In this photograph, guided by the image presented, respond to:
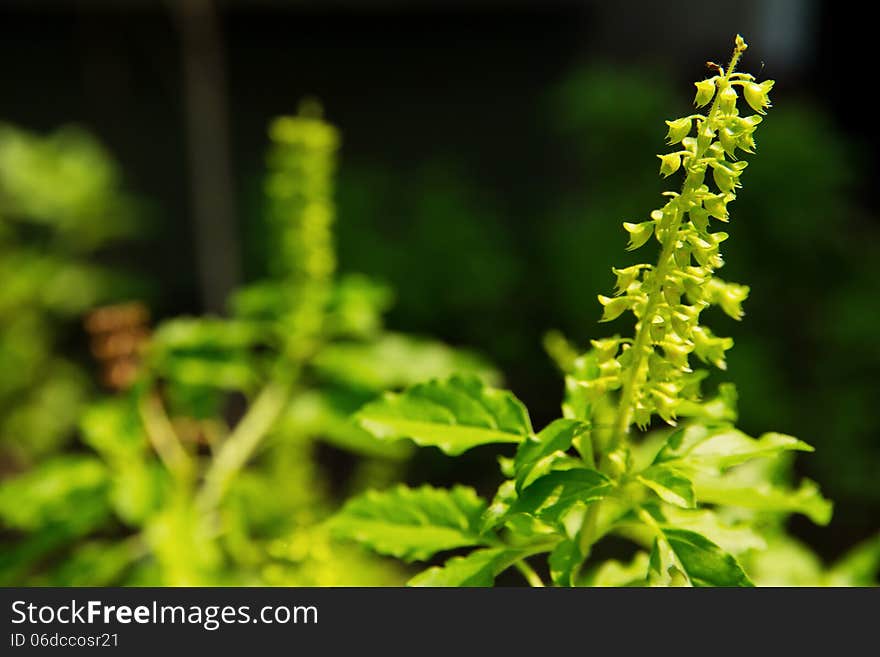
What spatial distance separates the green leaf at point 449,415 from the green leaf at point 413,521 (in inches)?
2.5

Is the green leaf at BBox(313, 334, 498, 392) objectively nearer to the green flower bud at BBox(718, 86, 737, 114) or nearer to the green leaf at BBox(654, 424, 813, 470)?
the green leaf at BBox(654, 424, 813, 470)

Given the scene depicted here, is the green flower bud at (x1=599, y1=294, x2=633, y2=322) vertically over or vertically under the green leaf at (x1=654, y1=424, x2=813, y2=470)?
over

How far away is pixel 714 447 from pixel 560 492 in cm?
16

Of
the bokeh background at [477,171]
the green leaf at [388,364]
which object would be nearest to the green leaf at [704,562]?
the green leaf at [388,364]

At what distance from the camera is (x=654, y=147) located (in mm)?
4375

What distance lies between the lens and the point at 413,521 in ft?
3.12

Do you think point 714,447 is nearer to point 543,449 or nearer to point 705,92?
point 543,449

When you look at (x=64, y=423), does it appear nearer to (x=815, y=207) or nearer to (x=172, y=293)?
(x=815, y=207)

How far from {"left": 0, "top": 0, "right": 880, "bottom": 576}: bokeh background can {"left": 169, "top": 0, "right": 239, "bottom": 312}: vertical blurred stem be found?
0.11 feet

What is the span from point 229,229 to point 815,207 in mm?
3651

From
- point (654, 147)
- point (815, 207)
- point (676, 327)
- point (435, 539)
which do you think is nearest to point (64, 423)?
point (654, 147)

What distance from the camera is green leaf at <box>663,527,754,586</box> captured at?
2.48ft

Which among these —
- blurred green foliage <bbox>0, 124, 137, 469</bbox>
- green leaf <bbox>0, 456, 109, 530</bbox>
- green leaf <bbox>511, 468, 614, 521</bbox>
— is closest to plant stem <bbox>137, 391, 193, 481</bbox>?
green leaf <bbox>0, 456, 109, 530</bbox>

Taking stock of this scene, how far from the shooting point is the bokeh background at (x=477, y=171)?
3949 millimetres
